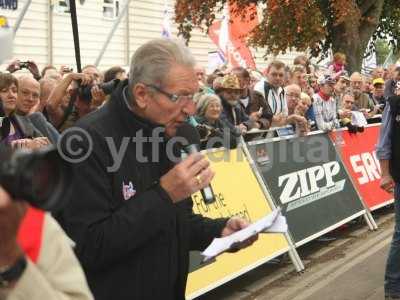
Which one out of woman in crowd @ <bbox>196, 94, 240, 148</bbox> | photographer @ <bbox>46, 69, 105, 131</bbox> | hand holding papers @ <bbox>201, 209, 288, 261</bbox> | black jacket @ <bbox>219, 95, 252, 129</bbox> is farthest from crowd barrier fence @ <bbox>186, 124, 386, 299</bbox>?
hand holding papers @ <bbox>201, 209, 288, 261</bbox>

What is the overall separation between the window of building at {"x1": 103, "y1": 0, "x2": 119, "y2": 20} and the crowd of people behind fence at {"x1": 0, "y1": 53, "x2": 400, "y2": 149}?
385 inches

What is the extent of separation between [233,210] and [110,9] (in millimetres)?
14848

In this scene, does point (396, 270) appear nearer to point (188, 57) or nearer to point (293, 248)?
point (293, 248)

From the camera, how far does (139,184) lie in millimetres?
2322

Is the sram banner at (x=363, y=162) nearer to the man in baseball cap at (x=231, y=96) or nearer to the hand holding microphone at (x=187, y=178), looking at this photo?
the man in baseball cap at (x=231, y=96)

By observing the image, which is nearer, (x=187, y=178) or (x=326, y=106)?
(x=187, y=178)

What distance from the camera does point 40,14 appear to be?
55.6ft

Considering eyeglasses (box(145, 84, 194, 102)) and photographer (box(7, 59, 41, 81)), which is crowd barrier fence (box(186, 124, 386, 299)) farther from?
eyeglasses (box(145, 84, 194, 102))

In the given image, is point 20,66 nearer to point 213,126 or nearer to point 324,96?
point 213,126

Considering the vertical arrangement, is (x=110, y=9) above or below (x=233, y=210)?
above

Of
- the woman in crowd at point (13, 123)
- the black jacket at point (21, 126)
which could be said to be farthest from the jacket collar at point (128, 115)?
the black jacket at point (21, 126)

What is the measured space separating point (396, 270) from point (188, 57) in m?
3.62

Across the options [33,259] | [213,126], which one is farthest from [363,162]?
[33,259]

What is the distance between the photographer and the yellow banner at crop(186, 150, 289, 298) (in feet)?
17.4
